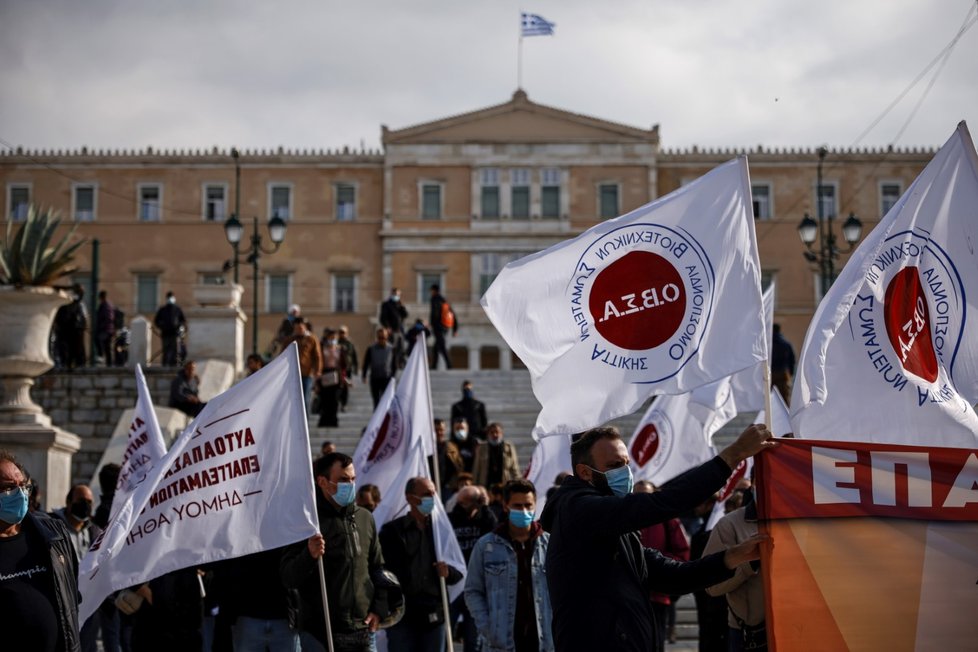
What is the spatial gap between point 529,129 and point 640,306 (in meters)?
51.0

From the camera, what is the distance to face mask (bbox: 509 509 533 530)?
8531mm

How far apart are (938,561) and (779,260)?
2063 inches

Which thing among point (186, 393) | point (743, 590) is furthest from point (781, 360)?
point (743, 590)

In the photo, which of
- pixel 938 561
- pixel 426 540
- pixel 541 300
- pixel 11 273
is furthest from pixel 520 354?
pixel 11 273

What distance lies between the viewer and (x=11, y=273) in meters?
15.8

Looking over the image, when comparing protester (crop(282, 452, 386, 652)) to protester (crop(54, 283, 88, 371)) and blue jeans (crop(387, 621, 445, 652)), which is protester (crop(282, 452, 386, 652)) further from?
protester (crop(54, 283, 88, 371))

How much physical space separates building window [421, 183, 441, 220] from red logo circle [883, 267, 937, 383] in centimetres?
5062

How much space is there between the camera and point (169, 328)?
25.3m

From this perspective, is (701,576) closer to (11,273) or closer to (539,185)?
(11,273)

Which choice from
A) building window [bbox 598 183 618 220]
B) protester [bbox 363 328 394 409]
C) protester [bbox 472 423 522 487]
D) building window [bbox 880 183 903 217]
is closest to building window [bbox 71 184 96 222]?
building window [bbox 598 183 618 220]

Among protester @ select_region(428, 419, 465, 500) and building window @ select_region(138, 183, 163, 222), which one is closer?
protester @ select_region(428, 419, 465, 500)

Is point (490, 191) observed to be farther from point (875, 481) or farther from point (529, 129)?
point (875, 481)

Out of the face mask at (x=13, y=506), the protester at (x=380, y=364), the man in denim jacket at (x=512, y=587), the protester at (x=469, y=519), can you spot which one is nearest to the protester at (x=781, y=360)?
the protester at (x=380, y=364)

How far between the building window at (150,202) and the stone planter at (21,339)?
4257cm
